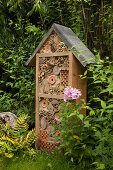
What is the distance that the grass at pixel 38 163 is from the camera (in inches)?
112

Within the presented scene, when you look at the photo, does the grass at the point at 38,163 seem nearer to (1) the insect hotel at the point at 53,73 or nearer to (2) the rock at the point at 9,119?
(1) the insect hotel at the point at 53,73

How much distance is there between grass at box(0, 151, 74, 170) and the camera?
284 centimetres

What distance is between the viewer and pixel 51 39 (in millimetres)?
3424

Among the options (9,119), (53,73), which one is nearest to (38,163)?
(9,119)

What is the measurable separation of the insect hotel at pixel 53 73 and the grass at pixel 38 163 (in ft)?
1.03

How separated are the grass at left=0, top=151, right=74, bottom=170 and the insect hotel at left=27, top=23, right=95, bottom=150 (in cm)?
31

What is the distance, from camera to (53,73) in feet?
11.3

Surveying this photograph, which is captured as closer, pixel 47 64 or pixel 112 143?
pixel 112 143

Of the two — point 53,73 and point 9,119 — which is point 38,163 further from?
point 53,73

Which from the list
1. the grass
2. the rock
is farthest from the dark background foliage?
the grass

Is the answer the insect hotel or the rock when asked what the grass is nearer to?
the insect hotel

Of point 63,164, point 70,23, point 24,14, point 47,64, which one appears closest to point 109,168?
point 63,164

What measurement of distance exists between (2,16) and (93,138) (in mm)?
4324

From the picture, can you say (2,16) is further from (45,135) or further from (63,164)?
(63,164)
